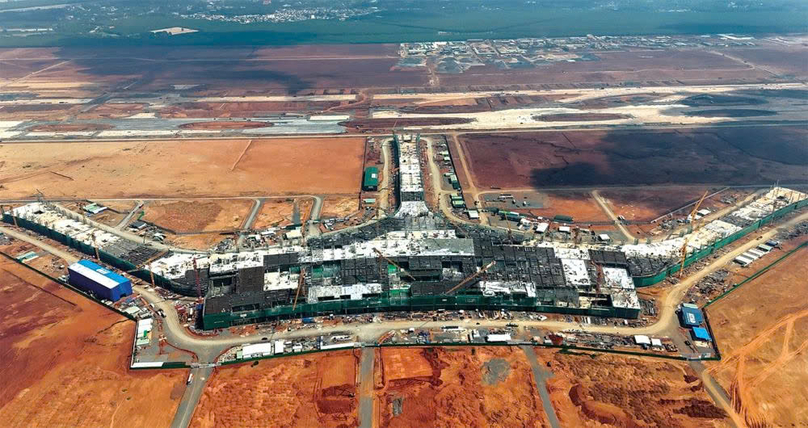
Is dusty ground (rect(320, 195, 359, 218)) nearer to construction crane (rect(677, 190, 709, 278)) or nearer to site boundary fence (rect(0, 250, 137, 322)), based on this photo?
site boundary fence (rect(0, 250, 137, 322))

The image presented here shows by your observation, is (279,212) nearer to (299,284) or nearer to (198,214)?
(198,214)

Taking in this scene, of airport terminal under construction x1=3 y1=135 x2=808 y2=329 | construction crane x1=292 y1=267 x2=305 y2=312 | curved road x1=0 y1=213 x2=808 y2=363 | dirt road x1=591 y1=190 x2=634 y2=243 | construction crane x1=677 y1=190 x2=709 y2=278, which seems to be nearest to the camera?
curved road x1=0 y1=213 x2=808 y2=363

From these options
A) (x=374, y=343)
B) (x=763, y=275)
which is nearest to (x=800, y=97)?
(x=763, y=275)

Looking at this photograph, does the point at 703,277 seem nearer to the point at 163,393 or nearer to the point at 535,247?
the point at 535,247

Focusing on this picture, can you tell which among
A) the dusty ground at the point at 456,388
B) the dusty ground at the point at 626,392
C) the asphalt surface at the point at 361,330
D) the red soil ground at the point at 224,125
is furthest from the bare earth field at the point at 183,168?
the dusty ground at the point at 626,392

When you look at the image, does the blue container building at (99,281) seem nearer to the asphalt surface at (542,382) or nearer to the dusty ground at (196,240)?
the dusty ground at (196,240)

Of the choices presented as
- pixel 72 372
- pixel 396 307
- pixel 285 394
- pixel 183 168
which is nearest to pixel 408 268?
pixel 396 307

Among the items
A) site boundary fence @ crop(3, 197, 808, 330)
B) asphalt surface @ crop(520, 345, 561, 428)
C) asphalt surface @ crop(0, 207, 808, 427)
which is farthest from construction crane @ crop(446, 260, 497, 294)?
asphalt surface @ crop(520, 345, 561, 428)

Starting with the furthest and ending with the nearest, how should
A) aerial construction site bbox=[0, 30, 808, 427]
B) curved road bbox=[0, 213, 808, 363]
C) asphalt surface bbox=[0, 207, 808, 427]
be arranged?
curved road bbox=[0, 213, 808, 363], asphalt surface bbox=[0, 207, 808, 427], aerial construction site bbox=[0, 30, 808, 427]
